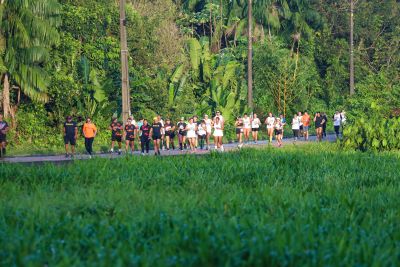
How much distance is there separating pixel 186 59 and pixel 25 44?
1931cm

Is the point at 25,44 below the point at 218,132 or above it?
above

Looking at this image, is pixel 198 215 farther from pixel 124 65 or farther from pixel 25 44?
pixel 25 44

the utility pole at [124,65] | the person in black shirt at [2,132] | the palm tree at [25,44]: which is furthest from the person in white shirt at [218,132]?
the person in black shirt at [2,132]

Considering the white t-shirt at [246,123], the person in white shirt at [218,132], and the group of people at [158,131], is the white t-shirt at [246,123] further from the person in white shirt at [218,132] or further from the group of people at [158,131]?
the person in white shirt at [218,132]

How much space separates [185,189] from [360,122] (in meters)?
16.6

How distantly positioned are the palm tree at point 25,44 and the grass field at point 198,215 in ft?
49.8

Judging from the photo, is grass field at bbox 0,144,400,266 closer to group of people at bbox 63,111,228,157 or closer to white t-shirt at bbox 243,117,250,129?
group of people at bbox 63,111,228,157

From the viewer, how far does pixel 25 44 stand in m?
36.9

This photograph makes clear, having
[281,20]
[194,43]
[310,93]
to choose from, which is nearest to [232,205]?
[194,43]

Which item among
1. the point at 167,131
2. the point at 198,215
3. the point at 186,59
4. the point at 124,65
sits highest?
the point at 186,59

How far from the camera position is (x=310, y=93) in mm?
66188

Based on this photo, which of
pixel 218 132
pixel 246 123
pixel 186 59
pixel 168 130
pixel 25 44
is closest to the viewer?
pixel 218 132

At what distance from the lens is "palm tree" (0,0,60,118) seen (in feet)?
120

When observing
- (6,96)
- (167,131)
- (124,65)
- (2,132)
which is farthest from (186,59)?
(2,132)
